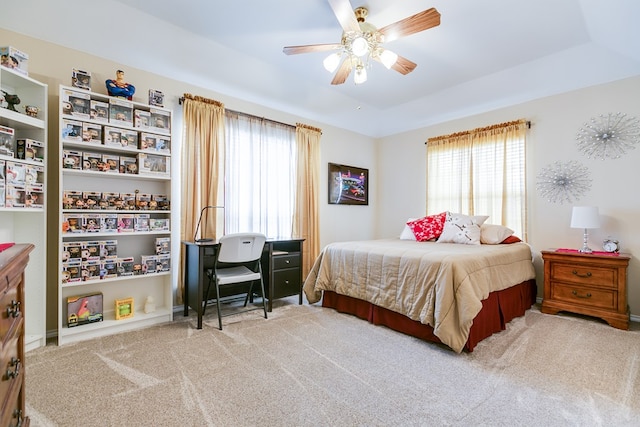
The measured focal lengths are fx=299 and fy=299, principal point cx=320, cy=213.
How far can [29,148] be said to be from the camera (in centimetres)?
214

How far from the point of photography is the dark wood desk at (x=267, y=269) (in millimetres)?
2691

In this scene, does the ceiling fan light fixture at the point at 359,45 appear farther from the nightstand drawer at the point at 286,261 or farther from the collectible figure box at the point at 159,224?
the collectible figure box at the point at 159,224

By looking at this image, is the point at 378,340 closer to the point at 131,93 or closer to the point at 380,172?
the point at 131,93

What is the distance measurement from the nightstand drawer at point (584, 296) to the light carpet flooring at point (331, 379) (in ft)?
0.85

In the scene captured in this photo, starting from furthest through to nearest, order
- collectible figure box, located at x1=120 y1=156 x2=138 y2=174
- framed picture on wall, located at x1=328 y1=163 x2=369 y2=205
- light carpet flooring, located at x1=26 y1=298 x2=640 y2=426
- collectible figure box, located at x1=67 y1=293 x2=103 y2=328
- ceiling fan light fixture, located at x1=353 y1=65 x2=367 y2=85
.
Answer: framed picture on wall, located at x1=328 y1=163 x2=369 y2=205
collectible figure box, located at x1=120 y1=156 x2=138 y2=174
ceiling fan light fixture, located at x1=353 y1=65 x2=367 y2=85
collectible figure box, located at x1=67 y1=293 x2=103 y2=328
light carpet flooring, located at x1=26 y1=298 x2=640 y2=426

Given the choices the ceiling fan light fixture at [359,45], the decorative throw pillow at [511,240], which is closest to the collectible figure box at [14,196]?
the ceiling fan light fixture at [359,45]

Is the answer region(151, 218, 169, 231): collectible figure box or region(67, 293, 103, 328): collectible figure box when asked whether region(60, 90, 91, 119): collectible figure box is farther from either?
region(67, 293, 103, 328): collectible figure box

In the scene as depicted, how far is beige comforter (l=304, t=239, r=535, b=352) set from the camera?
214 centimetres

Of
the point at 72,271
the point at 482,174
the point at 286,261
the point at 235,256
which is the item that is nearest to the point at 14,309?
the point at 72,271

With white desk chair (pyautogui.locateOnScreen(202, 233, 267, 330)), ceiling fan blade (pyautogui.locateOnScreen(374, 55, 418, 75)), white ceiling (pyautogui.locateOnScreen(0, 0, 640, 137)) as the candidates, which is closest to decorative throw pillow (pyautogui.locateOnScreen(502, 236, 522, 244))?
white ceiling (pyautogui.locateOnScreen(0, 0, 640, 137))

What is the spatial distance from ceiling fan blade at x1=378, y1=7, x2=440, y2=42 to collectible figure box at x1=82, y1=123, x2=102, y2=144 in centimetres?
237

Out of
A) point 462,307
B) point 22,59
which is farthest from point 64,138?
point 462,307

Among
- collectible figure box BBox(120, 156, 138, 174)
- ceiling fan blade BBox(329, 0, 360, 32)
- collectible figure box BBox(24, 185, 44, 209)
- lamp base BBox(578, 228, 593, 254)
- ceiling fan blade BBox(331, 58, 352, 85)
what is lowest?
lamp base BBox(578, 228, 593, 254)

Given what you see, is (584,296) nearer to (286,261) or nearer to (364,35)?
(286,261)
